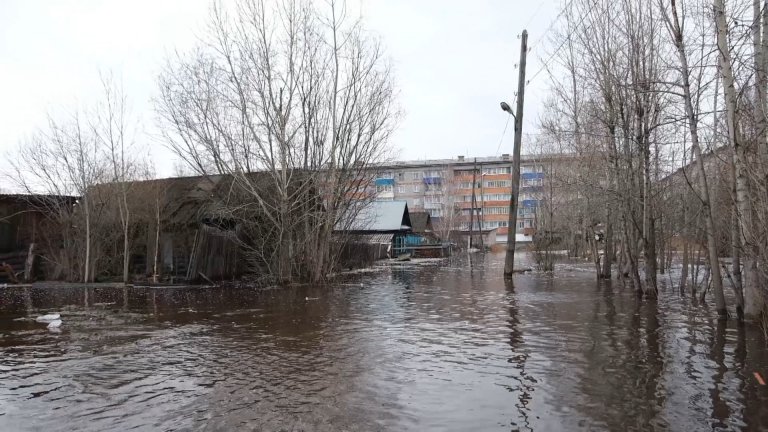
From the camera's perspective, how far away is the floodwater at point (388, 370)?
173 inches

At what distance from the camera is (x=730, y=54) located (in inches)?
314

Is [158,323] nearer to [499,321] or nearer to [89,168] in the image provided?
[499,321]

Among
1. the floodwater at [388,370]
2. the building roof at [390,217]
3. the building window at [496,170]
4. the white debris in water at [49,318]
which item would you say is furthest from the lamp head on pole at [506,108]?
the building window at [496,170]

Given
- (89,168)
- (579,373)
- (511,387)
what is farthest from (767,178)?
(89,168)

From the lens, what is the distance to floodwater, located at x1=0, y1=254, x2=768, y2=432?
14.4 ft

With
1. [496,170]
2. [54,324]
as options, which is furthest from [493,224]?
[54,324]

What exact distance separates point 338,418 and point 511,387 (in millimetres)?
1883

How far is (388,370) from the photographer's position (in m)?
5.98

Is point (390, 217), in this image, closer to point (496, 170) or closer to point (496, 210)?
point (496, 210)

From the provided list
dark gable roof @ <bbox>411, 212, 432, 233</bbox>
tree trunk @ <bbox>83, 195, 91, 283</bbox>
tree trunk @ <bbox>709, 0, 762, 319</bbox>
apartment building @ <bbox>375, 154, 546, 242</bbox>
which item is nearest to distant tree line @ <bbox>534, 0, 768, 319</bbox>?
tree trunk @ <bbox>709, 0, 762, 319</bbox>

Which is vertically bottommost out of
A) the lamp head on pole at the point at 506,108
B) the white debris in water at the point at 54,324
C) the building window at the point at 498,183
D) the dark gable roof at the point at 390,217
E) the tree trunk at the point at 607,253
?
the white debris in water at the point at 54,324

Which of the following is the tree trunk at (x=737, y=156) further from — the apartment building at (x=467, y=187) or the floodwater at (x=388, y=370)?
the apartment building at (x=467, y=187)

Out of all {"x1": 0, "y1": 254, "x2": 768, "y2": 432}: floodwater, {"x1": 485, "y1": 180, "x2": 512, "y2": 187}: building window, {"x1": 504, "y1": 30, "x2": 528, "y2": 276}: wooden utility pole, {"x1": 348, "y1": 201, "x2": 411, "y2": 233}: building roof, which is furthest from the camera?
{"x1": 485, "y1": 180, "x2": 512, "y2": 187}: building window

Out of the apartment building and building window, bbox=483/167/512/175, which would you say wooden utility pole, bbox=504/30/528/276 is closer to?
the apartment building
